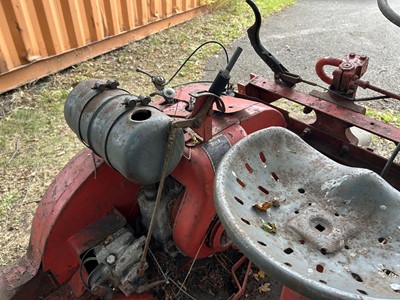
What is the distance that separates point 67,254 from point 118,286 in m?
0.27

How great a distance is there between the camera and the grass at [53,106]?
8.84 ft

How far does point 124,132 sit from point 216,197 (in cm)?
42

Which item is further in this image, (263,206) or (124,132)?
(124,132)

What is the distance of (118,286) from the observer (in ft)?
5.24

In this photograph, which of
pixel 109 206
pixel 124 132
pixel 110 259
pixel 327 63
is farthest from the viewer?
pixel 327 63

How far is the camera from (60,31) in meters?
4.11

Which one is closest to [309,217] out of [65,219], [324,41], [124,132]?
[124,132]

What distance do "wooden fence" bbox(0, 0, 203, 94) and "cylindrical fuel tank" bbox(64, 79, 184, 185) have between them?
2700mm

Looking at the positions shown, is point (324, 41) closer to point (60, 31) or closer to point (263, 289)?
point (60, 31)

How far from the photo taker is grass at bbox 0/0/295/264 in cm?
270

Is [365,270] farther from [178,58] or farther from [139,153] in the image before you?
[178,58]

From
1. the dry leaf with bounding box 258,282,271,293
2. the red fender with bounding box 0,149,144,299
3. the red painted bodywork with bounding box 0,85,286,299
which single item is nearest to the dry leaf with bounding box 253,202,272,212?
the red painted bodywork with bounding box 0,85,286,299

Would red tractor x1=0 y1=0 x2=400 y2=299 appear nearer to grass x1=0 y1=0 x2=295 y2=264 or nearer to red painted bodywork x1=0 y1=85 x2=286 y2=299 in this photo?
red painted bodywork x1=0 y1=85 x2=286 y2=299

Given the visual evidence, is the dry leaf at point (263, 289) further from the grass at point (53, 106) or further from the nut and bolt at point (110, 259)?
the grass at point (53, 106)
